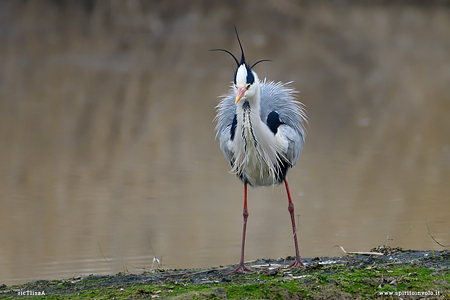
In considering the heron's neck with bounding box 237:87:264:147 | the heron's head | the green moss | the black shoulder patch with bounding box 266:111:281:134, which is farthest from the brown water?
the heron's head

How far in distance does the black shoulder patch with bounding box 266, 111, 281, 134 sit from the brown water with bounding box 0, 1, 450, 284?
1.67 m

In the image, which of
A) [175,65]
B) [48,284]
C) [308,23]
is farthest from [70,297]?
[308,23]

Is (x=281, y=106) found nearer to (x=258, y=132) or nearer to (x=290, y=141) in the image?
(x=290, y=141)

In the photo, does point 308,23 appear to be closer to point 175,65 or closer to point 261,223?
point 175,65

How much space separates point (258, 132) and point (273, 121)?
13.9 inches

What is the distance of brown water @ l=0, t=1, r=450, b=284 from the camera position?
6.72 m

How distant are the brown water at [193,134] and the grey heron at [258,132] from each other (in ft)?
4.44

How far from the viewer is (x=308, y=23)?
66.6 ft

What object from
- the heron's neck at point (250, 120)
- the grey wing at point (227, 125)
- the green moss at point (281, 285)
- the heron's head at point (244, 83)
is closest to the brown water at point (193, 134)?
the grey wing at point (227, 125)

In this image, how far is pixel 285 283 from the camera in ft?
13.0

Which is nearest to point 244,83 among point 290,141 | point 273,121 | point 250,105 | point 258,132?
point 250,105

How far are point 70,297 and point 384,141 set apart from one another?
8598mm

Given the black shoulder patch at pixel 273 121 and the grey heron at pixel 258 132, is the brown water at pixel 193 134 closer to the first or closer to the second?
the grey heron at pixel 258 132

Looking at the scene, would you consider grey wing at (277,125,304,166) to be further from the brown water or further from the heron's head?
the brown water
